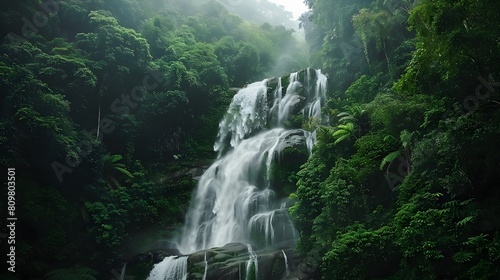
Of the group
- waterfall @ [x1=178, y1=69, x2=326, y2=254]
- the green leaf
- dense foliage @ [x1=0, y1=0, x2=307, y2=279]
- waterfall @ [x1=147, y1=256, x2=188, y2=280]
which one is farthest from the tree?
the green leaf

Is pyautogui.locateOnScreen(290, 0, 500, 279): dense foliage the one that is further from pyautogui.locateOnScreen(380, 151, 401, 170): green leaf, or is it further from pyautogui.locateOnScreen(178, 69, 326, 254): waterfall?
pyautogui.locateOnScreen(178, 69, 326, 254): waterfall

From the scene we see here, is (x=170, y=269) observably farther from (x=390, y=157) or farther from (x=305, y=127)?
(x=305, y=127)

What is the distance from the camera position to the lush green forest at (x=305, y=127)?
737 cm

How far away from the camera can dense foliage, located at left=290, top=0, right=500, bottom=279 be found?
7.05 metres

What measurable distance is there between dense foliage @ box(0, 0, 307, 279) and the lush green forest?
0.07m

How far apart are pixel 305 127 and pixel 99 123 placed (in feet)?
34.8

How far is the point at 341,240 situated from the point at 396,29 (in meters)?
13.2

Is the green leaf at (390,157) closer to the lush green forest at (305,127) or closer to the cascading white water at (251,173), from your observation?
the lush green forest at (305,127)

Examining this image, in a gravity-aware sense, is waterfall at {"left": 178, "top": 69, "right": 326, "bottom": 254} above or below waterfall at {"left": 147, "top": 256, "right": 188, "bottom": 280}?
above

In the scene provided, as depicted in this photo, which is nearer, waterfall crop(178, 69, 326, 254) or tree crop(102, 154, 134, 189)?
waterfall crop(178, 69, 326, 254)

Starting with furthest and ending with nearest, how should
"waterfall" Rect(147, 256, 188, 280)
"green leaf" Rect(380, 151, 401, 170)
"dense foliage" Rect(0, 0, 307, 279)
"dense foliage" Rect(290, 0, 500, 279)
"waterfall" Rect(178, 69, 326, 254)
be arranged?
"waterfall" Rect(178, 69, 326, 254) → "dense foliage" Rect(0, 0, 307, 279) → "waterfall" Rect(147, 256, 188, 280) → "green leaf" Rect(380, 151, 401, 170) → "dense foliage" Rect(290, 0, 500, 279)

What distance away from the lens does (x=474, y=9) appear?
7266 mm

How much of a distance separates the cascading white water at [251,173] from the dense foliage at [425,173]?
10.8 feet

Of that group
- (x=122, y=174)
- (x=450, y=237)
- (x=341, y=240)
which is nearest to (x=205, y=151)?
(x=122, y=174)
